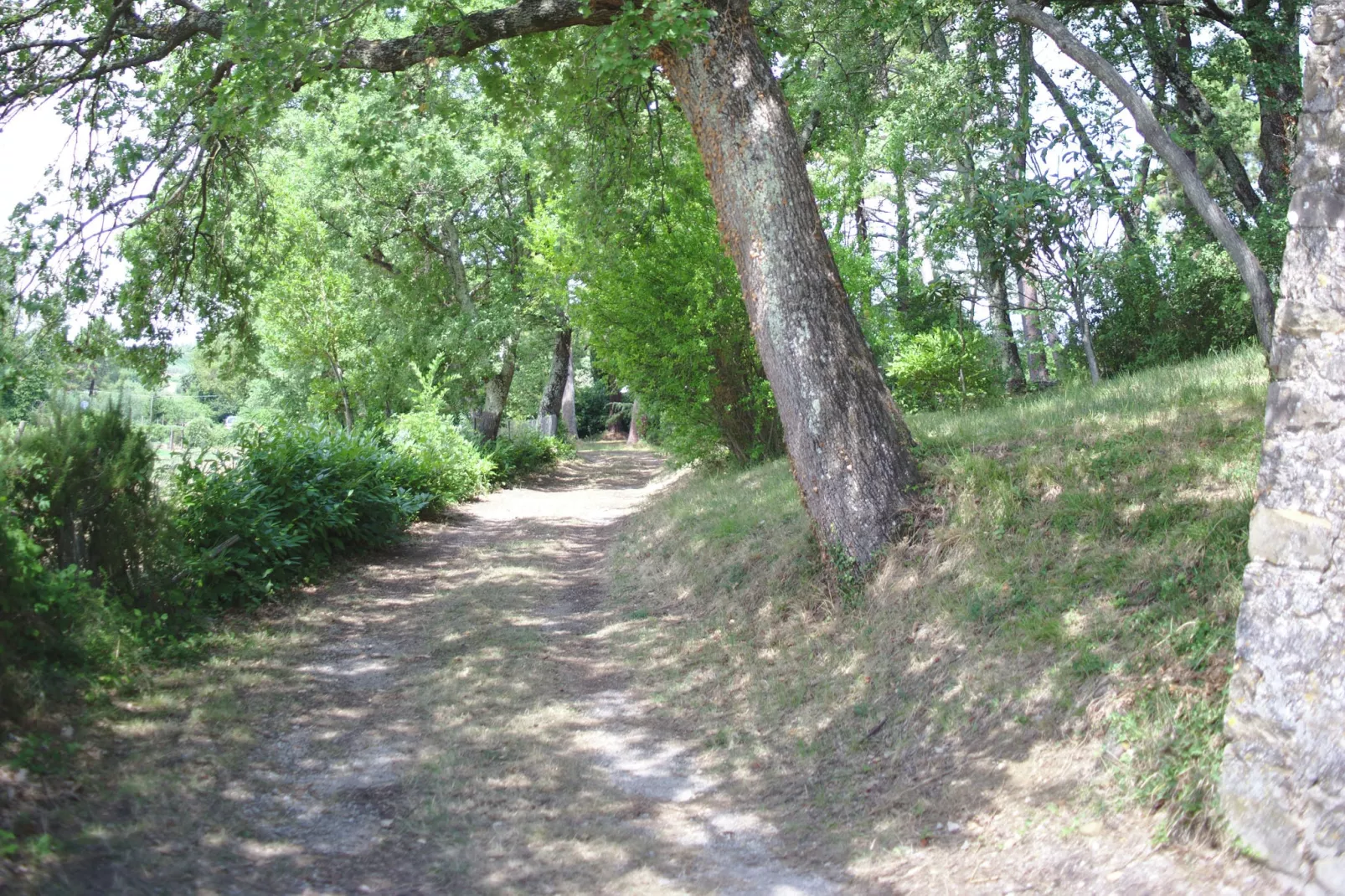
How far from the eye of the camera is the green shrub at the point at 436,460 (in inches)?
633

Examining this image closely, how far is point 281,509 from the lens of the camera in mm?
10539

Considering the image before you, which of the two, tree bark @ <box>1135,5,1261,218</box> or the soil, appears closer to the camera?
the soil

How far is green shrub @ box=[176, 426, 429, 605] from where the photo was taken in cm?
881

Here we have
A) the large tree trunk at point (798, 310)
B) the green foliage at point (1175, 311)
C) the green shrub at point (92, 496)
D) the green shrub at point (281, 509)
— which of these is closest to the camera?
the green shrub at point (92, 496)

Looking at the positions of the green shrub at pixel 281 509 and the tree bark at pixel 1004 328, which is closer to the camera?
the green shrub at pixel 281 509

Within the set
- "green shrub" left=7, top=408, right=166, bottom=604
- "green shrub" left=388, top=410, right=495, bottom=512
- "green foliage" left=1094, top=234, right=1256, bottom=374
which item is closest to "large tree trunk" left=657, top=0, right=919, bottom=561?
"green shrub" left=7, top=408, right=166, bottom=604

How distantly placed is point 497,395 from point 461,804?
21081mm

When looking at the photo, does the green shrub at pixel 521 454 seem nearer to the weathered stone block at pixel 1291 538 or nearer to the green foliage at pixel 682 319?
the green foliage at pixel 682 319

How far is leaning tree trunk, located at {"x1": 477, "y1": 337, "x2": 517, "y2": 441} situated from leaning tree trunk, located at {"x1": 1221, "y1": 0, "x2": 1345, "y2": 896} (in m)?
21.5

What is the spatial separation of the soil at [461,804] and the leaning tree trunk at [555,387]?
66.6ft

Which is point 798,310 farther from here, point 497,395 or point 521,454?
point 497,395

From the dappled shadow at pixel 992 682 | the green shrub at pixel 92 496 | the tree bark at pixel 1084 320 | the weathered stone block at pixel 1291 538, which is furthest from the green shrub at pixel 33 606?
the tree bark at pixel 1084 320

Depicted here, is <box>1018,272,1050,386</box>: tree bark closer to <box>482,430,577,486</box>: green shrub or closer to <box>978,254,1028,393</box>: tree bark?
<box>978,254,1028,393</box>: tree bark

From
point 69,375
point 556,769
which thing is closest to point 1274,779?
point 556,769
